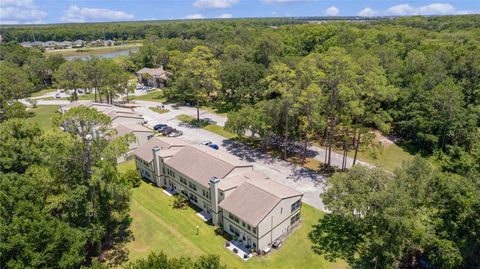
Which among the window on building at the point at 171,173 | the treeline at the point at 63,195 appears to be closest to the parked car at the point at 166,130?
the window on building at the point at 171,173

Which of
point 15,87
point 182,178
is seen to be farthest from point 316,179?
point 15,87

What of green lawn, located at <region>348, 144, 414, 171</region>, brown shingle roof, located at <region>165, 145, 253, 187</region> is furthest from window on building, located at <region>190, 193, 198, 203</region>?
green lawn, located at <region>348, 144, 414, 171</region>

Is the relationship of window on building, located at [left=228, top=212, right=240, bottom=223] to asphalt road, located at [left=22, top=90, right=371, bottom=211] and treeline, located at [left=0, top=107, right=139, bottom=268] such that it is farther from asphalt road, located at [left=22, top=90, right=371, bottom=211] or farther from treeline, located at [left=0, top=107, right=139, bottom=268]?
asphalt road, located at [left=22, top=90, right=371, bottom=211]

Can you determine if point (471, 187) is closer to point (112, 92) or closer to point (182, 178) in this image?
point (182, 178)

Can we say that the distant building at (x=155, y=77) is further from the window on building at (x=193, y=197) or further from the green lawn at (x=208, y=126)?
the window on building at (x=193, y=197)

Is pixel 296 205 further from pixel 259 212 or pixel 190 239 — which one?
pixel 190 239

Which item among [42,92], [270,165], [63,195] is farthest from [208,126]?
[42,92]
